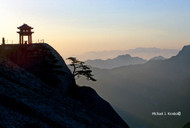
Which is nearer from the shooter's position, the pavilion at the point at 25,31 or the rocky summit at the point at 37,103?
the rocky summit at the point at 37,103

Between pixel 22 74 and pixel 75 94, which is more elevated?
pixel 22 74

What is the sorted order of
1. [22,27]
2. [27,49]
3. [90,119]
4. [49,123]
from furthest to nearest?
[22,27] < [27,49] < [90,119] < [49,123]

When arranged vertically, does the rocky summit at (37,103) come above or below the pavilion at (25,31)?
below

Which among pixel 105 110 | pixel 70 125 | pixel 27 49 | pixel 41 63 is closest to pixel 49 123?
pixel 70 125

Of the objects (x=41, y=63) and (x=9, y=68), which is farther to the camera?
(x=41, y=63)

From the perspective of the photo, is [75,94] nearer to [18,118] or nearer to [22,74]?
[22,74]

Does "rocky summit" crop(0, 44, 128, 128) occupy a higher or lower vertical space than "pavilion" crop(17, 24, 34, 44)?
lower

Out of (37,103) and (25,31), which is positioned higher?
(25,31)

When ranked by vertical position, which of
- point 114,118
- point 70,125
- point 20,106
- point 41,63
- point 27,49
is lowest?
point 114,118

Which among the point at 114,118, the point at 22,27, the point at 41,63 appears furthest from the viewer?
the point at 22,27

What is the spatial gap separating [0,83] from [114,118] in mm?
30035

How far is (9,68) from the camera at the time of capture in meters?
36.5

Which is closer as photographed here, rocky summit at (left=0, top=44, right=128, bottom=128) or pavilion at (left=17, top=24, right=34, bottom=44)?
rocky summit at (left=0, top=44, right=128, bottom=128)

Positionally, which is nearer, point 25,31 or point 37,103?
point 37,103
